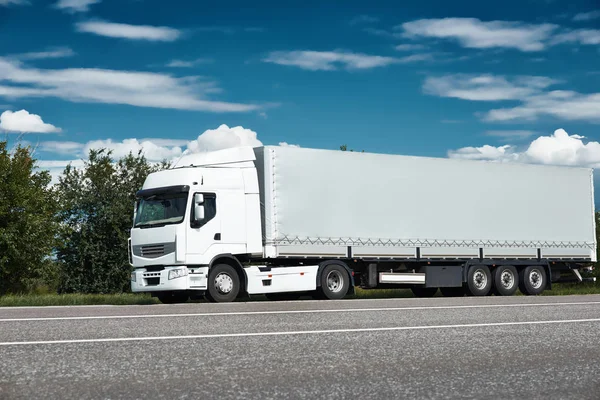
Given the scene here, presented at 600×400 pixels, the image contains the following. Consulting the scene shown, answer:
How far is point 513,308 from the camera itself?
14211 mm

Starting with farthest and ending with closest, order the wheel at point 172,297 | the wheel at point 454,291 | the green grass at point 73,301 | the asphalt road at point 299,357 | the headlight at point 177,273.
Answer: the wheel at point 454,291 < the wheel at point 172,297 < the green grass at point 73,301 < the headlight at point 177,273 < the asphalt road at point 299,357

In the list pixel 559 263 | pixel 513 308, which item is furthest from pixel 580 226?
pixel 513 308

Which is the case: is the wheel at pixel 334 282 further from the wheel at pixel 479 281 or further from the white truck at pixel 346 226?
the wheel at pixel 479 281

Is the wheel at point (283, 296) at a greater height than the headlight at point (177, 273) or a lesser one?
lesser

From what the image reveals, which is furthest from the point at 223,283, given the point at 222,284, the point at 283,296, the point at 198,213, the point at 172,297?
the point at 283,296

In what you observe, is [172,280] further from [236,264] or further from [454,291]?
[454,291]

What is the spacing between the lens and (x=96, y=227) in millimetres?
42688

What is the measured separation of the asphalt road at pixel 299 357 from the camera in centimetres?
586

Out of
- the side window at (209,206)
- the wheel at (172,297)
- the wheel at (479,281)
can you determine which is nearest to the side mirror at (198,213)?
the side window at (209,206)

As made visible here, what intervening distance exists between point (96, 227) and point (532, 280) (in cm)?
2572

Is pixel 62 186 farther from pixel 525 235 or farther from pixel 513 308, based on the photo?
pixel 513 308

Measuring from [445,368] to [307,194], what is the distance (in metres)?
13.2

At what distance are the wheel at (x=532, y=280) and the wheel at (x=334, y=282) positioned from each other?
628cm

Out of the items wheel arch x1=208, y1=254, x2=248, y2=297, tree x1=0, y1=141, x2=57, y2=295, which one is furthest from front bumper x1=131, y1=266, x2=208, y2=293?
tree x1=0, y1=141, x2=57, y2=295
